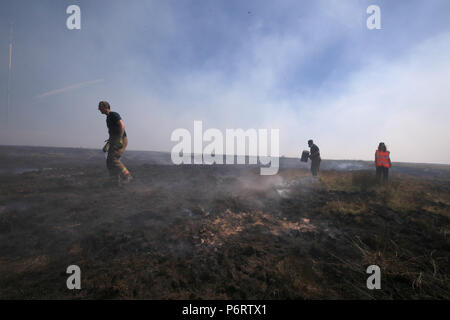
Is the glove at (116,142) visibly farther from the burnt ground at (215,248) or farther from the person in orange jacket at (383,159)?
the person in orange jacket at (383,159)

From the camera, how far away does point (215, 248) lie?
230cm

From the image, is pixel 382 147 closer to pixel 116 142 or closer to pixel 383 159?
pixel 383 159

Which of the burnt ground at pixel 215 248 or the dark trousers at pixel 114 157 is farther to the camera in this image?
the dark trousers at pixel 114 157

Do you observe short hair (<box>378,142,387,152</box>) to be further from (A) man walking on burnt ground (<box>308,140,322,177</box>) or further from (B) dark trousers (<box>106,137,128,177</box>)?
(B) dark trousers (<box>106,137,128,177</box>)

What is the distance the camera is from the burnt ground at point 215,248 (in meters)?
1.54

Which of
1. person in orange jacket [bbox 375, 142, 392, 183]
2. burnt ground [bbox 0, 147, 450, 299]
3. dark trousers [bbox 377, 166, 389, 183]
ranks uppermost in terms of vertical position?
person in orange jacket [bbox 375, 142, 392, 183]

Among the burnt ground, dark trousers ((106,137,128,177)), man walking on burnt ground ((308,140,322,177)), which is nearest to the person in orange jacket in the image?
man walking on burnt ground ((308,140,322,177))

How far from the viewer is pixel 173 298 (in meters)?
1.45

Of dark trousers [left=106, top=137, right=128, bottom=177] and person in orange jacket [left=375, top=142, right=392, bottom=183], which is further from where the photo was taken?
person in orange jacket [left=375, top=142, right=392, bottom=183]

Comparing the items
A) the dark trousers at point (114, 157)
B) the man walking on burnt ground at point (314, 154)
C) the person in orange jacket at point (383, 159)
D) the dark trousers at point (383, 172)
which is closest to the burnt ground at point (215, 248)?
the dark trousers at point (114, 157)

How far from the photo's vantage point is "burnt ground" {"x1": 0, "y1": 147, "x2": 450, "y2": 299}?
1.54m
